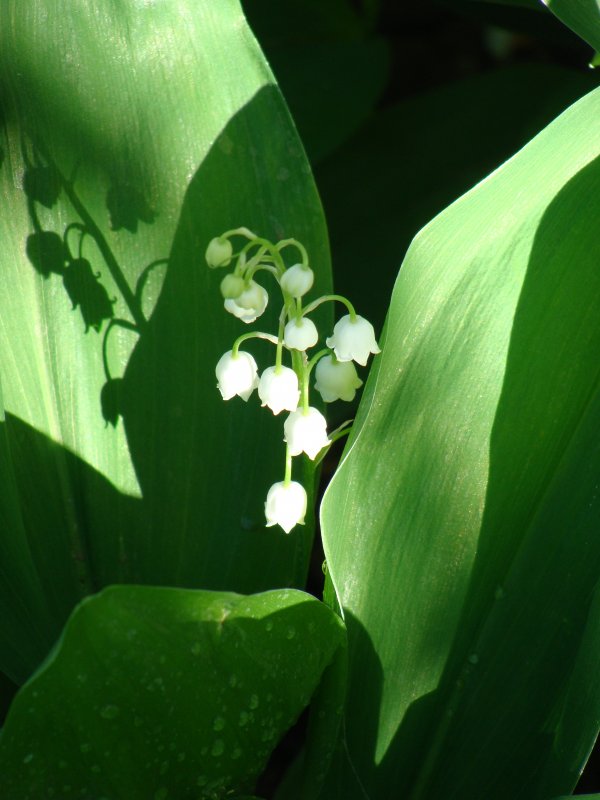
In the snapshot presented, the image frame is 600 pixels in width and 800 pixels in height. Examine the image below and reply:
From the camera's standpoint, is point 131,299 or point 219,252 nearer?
point 219,252

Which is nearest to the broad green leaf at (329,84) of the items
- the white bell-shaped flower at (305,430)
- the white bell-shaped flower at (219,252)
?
the white bell-shaped flower at (219,252)

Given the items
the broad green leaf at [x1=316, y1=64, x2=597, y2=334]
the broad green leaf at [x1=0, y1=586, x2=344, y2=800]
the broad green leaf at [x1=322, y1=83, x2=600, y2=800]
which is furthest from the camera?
the broad green leaf at [x1=316, y1=64, x2=597, y2=334]

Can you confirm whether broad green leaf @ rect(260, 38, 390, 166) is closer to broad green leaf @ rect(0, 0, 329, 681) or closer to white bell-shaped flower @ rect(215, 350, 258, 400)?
broad green leaf @ rect(0, 0, 329, 681)

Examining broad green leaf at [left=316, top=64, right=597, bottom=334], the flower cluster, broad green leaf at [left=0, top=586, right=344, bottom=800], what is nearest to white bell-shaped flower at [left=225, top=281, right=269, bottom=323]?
the flower cluster

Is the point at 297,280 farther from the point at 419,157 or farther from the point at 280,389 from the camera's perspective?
the point at 419,157

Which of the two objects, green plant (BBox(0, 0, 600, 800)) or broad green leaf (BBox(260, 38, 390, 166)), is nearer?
green plant (BBox(0, 0, 600, 800))

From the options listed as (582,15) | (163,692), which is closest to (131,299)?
(163,692)
